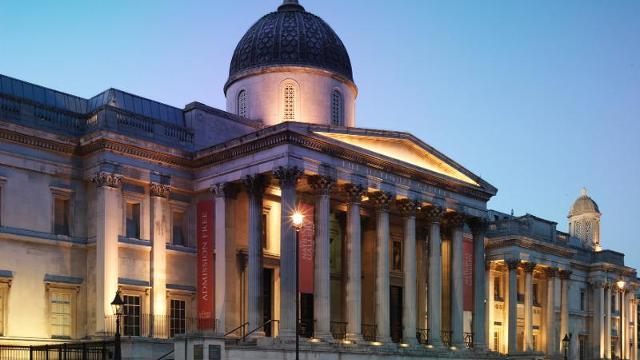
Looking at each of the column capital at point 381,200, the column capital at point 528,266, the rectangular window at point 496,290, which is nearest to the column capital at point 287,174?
the column capital at point 381,200

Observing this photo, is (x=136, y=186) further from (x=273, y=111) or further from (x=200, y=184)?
(x=273, y=111)

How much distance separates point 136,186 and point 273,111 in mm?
9648

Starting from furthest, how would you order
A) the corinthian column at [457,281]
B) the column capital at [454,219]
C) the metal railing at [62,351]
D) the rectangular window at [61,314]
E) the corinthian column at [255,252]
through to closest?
the column capital at [454,219]
the corinthian column at [457,281]
the corinthian column at [255,252]
the rectangular window at [61,314]
the metal railing at [62,351]

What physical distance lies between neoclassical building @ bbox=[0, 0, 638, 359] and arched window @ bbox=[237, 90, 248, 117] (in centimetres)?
9

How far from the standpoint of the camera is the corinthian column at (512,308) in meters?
58.0

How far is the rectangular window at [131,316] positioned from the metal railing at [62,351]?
3.64 meters

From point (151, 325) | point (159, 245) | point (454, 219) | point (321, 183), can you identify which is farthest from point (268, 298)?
point (454, 219)

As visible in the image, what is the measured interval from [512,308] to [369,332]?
17.6 m

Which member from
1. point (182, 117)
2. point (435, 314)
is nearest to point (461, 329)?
point (435, 314)

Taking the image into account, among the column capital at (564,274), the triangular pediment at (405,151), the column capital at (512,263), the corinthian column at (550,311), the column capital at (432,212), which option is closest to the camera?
the triangular pediment at (405,151)

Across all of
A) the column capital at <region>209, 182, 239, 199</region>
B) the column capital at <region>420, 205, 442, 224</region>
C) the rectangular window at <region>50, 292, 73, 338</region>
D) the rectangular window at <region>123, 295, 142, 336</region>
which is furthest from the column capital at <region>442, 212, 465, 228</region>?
the rectangular window at <region>50, 292, 73, 338</region>

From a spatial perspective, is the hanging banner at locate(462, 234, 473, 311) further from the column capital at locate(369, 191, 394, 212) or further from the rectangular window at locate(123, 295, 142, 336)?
the rectangular window at locate(123, 295, 142, 336)

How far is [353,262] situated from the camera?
4009cm

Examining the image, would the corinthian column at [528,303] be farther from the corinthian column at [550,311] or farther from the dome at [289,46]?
the dome at [289,46]
